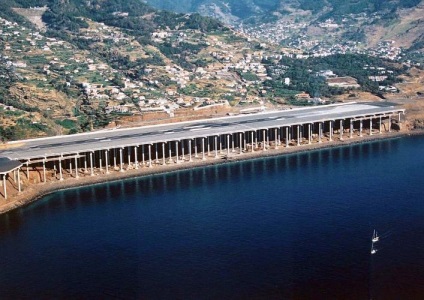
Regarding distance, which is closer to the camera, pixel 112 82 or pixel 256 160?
pixel 256 160

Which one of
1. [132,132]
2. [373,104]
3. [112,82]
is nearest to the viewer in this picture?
[132,132]

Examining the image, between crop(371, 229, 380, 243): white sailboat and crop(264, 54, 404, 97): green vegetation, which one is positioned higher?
crop(264, 54, 404, 97): green vegetation

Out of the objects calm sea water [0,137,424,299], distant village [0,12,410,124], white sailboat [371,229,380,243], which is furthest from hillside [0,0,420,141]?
white sailboat [371,229,380,243]

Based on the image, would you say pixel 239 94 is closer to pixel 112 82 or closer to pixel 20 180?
pixel 112 82

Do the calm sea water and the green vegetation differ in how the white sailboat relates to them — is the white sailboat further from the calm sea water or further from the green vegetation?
the green vegetation

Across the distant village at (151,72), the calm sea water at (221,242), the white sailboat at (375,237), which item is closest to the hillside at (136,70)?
the distant village at (151,72)

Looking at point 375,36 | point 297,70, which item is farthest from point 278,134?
point 375,36

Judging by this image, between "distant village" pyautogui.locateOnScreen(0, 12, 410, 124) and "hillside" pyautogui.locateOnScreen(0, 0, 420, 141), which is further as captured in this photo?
"distant village" pyautogui.locateOnScreen(0, 12, 410, 124)

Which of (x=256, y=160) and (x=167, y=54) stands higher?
(x=167, y=54)
